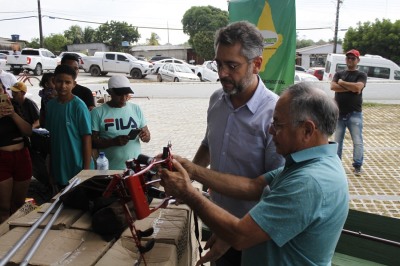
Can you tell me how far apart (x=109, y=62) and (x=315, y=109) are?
82.9ft

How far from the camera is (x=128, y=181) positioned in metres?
1.36

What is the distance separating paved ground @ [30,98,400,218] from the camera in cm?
506

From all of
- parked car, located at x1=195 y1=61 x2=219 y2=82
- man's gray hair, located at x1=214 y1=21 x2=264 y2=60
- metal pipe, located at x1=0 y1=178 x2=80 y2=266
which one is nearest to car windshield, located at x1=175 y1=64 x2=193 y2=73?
parked car, located at x1=195 y1=61 x2=219 y2=82

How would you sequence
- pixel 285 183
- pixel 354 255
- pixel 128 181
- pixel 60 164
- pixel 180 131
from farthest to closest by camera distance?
1. pixel 180 131
2. pixel 60 164
3. pixel 354 255
4. pixel 128 181
5. pixel 285 183

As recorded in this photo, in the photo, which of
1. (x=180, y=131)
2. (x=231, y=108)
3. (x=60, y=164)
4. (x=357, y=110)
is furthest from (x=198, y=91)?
(x=231, y=108)

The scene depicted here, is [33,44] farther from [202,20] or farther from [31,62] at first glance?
[31,62]

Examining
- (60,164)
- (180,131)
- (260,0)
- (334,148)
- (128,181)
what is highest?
(260,0)

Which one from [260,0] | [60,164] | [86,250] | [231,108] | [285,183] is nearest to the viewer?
[285,183]

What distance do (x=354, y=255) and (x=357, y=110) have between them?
3453 millimetres

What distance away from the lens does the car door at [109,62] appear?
82.6ft

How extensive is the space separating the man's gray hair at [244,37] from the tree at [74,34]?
Result: 64.6 metres

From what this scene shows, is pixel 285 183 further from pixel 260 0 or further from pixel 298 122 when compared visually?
pixel 260 0

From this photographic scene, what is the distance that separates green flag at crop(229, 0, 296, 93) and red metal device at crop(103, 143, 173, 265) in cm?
296

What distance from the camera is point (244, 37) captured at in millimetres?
1815
